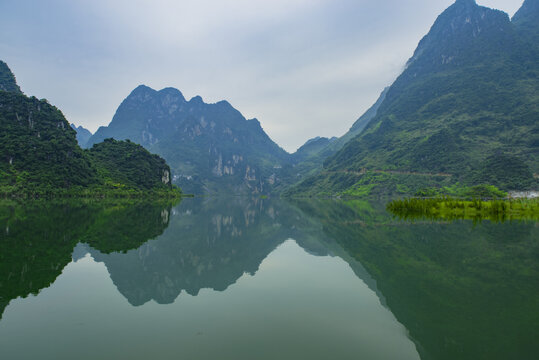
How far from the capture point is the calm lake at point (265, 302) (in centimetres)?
595

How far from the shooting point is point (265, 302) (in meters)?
8.84

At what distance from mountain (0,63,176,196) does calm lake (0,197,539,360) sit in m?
92.7

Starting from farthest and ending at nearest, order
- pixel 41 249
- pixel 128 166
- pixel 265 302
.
Answer: pixel 128 166 < pixel 41 249 < pixel 265 302

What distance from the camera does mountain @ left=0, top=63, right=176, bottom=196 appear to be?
300 ft

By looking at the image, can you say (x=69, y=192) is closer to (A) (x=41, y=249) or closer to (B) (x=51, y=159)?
(B) (x=51, y=159)

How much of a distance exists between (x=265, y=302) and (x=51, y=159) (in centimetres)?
12328

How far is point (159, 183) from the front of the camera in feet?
464

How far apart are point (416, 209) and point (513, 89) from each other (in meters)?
217

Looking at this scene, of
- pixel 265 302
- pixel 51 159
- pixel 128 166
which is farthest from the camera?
pixel 128 166

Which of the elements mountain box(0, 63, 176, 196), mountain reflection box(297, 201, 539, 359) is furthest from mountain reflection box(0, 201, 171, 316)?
mountain box(0, 63, 176, 196)

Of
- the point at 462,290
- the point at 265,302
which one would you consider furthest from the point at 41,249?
the point at 462,290

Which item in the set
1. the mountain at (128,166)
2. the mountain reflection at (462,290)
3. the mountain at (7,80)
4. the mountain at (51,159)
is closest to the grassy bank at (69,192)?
the mountain at (51,159)

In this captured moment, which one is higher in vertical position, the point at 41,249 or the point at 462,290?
the point at 41,249

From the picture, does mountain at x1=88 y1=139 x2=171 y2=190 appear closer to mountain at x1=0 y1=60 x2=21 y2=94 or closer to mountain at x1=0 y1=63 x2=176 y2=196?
mountain at x1=0 y1=63 x2=176 y2=196
